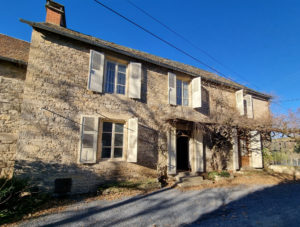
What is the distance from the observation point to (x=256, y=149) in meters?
9.08

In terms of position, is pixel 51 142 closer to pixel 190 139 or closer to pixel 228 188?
pixel 190 139

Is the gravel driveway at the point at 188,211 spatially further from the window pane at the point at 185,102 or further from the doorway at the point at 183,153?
the window pane at the point at 185,102

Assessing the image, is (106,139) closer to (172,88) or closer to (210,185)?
(172,88)

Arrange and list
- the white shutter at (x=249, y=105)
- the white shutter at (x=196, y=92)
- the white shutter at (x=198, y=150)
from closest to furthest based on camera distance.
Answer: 1. the white shutter at (x=198, y=150)
2. the white shutter at (x=196, y=92)
3. the white shutter at (x=249, y=105)

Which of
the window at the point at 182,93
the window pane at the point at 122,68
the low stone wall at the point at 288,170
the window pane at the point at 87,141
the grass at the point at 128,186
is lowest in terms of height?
the grass at the point at 128,186

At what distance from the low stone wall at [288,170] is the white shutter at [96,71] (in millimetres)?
10179

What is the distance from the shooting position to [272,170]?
8.65 metres

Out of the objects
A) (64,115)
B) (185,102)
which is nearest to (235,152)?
(185,102)

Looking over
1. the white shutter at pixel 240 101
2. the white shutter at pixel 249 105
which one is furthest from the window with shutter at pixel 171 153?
the white shutter at pixel 249 105

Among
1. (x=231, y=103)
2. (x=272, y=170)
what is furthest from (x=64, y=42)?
(x=272, y=170)

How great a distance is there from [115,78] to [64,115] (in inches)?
95.5

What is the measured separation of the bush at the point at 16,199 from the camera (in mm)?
3426

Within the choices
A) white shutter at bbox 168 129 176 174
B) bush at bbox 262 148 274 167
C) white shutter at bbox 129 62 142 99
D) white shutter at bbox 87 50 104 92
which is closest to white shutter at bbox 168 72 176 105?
white shutter at bbox 168 129 176 174

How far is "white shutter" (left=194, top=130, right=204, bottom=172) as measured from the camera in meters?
7.31
